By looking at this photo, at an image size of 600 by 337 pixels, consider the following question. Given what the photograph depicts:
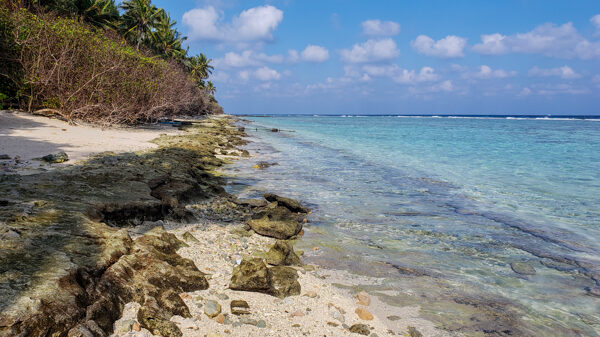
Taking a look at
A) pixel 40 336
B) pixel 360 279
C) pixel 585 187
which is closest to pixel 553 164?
pixel 585 187

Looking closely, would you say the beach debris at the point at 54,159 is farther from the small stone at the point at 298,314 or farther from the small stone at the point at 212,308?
the small stone at the point at 298,314

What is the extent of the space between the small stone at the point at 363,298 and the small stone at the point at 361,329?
0.57 m

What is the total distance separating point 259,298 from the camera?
12.9ft

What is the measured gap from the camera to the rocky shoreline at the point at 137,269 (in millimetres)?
2801

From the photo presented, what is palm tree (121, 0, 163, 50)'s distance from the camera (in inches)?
1746

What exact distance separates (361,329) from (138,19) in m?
51.6

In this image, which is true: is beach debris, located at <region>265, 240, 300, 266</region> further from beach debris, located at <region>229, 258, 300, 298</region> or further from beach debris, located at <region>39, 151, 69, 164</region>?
beach debris, located at <region>39, 151, 69, 164</region>

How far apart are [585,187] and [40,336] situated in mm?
15182

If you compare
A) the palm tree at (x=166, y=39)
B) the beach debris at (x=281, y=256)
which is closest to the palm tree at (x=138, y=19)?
the palm tree at (x=166, y=39)

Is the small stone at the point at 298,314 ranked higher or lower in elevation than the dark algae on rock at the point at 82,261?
lower

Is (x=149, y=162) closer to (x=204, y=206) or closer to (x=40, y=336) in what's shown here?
(x=204, y=206)

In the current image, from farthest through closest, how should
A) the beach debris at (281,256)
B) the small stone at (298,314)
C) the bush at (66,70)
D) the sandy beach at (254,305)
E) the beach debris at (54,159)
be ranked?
the bush at (66,70), the beach debris at (54,159), the beach debris at (281,256), the small stone at (298,314), the sandy beach at (254,305)

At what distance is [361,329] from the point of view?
3.49 meters

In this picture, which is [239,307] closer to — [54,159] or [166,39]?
[54,159]
